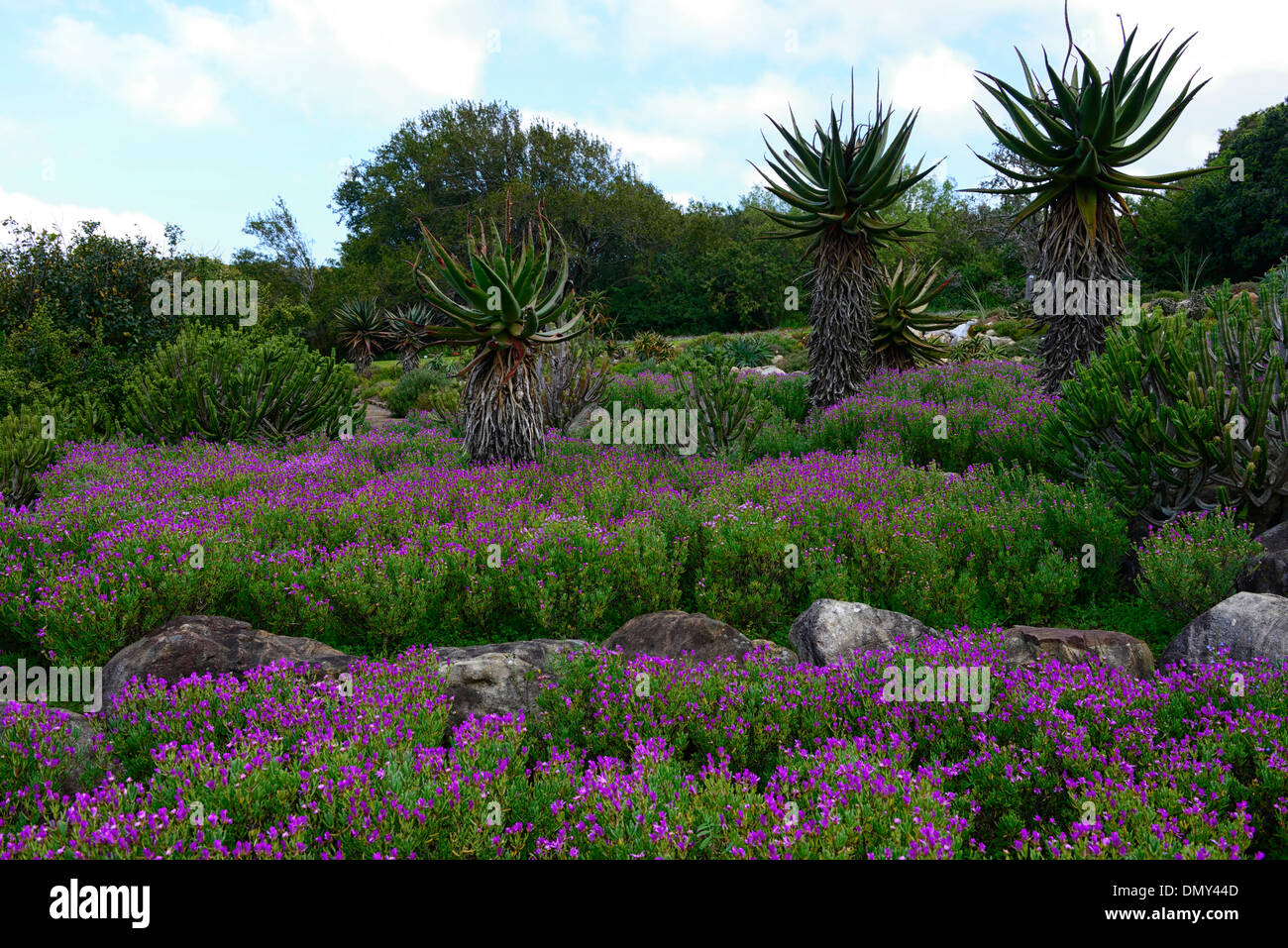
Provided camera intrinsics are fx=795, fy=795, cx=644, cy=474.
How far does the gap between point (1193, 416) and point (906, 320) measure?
372 inches

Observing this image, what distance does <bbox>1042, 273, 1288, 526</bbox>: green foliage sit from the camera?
6383mm

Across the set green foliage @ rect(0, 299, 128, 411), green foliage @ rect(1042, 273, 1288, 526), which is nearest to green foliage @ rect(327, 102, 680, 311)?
green foliage @ rect(0, 299, 128, 411)

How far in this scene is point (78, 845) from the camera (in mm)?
Result: 3191

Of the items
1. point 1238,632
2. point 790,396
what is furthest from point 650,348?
point 1238,632

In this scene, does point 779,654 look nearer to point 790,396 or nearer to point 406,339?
point 790,396

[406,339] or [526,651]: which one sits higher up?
[406,339]

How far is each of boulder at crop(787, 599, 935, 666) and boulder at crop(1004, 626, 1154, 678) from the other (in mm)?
595

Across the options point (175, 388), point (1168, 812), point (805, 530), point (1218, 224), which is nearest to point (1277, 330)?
point (805, 530)

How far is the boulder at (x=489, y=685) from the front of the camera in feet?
15.9

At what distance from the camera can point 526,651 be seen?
528cm

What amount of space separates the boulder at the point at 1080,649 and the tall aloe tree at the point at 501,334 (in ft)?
20.4

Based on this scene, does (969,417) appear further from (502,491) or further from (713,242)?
(713,242)

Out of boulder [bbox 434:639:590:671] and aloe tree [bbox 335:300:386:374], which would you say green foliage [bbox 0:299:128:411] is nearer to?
boulder [bbox 434:639:590:671]

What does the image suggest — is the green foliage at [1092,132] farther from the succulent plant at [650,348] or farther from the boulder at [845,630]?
the succulent plant at [650,348]
